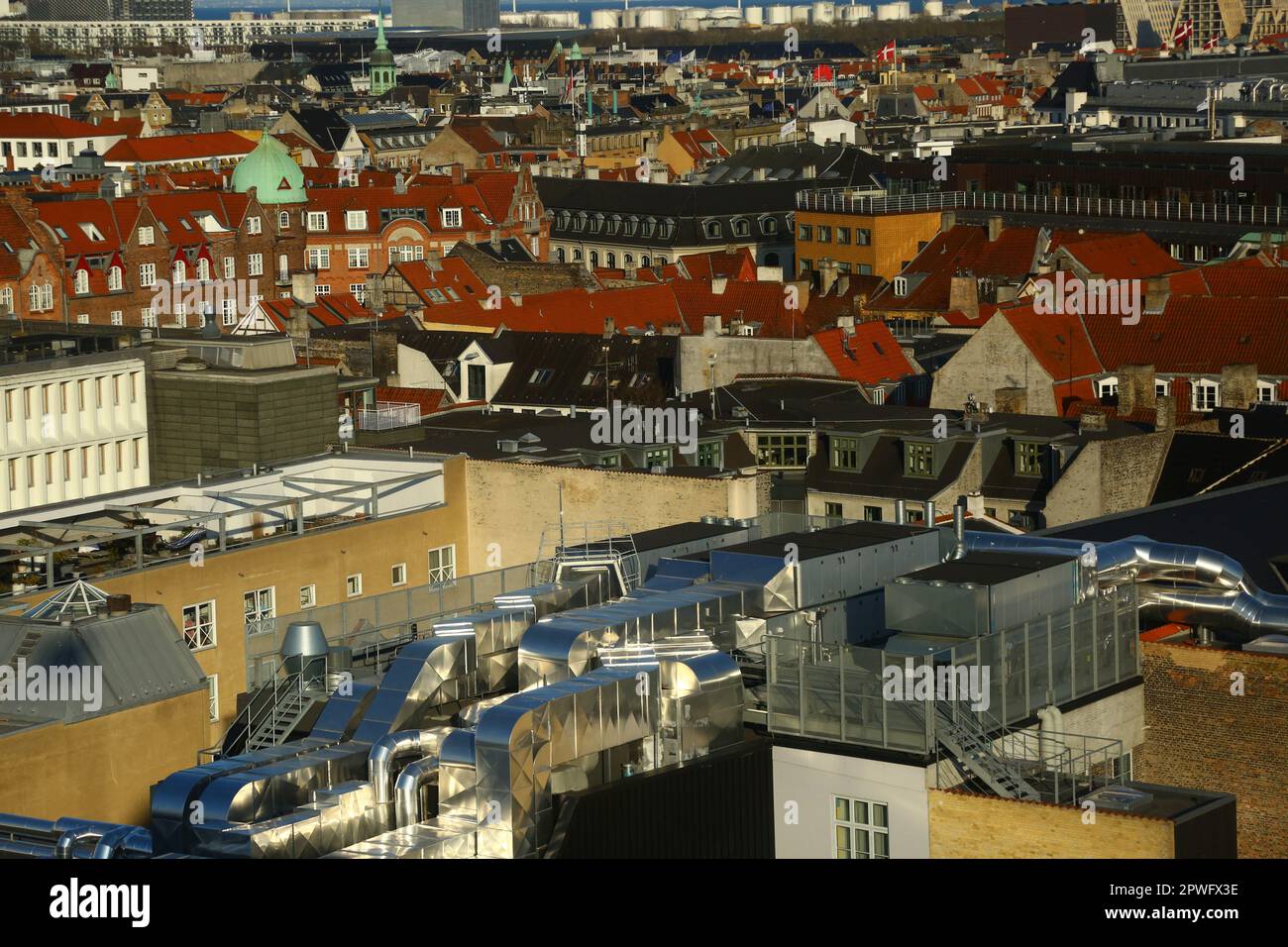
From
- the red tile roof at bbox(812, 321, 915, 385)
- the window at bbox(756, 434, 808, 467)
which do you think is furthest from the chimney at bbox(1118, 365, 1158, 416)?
the red tile roof at bbox(812, 321, 915, 385)

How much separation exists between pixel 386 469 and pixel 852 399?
21324 millimetres

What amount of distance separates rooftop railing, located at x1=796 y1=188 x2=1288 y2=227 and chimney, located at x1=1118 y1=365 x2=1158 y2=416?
4750cm

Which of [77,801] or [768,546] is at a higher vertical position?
[768,546]

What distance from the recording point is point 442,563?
48.0 m

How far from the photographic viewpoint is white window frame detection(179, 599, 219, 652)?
135ft

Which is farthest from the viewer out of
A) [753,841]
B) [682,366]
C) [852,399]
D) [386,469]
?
[682,366]

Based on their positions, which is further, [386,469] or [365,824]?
[386,469]

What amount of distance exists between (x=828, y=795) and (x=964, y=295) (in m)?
65.1

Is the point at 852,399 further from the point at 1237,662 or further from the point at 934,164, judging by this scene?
the point at 934,164

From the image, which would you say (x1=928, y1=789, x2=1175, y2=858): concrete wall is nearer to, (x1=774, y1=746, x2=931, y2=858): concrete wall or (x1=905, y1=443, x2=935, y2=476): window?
(x1=774, y1=746, x2=931, y2=858): concrete wall

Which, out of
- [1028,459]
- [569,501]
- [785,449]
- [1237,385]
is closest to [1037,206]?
[1237,385]

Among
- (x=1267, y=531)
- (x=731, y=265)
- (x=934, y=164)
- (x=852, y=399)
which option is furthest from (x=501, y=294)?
(x=1267, y=531)

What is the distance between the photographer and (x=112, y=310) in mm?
108125

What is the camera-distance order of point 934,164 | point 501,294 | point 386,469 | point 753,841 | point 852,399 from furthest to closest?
point 934,164, point 501,294, point 852,399, point 386,469, point 753,841
